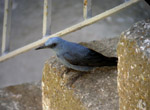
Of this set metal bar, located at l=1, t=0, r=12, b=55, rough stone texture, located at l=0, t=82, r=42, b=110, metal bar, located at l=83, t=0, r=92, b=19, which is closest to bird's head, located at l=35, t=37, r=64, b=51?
metal bar, located at l=83, t=0, r=92, b=19

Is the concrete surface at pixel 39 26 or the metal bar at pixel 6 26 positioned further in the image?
the concrete surface at pixel 39 26

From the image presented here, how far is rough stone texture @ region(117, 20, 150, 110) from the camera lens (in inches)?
48.1

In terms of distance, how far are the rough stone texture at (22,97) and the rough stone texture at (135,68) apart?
2049 mm

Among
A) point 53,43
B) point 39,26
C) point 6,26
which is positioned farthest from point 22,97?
point 39,26

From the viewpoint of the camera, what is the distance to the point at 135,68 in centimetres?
126

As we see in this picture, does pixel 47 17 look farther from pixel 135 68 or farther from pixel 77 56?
pixel 135 68

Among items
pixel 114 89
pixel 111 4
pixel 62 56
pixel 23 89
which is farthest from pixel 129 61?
pixel 111 4

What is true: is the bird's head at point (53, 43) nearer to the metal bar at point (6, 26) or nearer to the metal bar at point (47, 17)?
the metal bar at point (47, 17)

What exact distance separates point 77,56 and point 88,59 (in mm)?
87

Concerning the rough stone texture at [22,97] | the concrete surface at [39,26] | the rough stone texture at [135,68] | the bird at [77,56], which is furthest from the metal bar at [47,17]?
the concrete surface at [39,26]

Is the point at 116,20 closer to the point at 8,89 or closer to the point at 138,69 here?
the point at 8,89

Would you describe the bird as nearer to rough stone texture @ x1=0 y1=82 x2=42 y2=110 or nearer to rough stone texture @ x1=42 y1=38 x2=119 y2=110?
rough stone texture @ x1=42 y1=38 x2=119 y2=110

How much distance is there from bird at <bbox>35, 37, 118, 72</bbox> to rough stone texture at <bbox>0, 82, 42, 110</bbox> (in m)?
1.19

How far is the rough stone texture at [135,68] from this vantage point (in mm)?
1221
